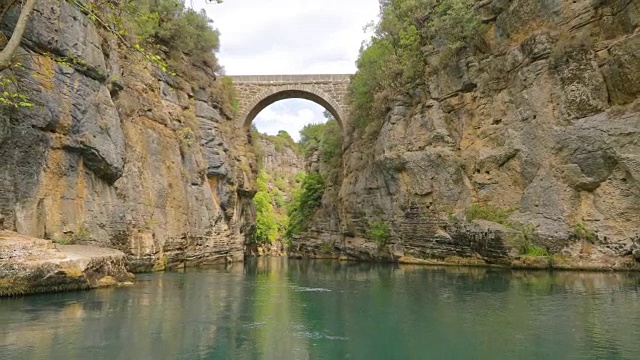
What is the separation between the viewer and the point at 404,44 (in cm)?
2780

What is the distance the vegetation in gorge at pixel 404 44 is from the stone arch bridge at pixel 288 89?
355 cm

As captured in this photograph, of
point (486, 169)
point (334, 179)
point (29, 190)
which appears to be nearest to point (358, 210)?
point (334, 179)

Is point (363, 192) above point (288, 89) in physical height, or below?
below

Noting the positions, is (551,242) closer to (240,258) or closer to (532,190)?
(532,190)

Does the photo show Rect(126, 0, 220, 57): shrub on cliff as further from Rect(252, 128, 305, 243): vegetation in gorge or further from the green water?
Rect(252, 128, 305, 243): vegetation in gorge

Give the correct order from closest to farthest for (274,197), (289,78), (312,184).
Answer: (289,78)
(312,184)
(274,197)

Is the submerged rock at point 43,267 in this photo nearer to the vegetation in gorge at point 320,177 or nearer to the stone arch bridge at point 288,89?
the stone arch bridge at point 288,89

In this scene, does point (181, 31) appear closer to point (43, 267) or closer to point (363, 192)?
point (363, 192)

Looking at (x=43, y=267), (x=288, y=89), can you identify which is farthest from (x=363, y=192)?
(x=43, y=267)

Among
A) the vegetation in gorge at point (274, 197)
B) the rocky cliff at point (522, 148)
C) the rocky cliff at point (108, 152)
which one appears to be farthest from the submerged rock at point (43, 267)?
the vegetation in gorge at point (274, 197)

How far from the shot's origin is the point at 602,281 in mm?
13766

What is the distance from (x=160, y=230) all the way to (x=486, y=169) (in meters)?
14.4

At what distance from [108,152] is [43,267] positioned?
21.6 feet

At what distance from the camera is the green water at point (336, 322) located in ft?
22.4
